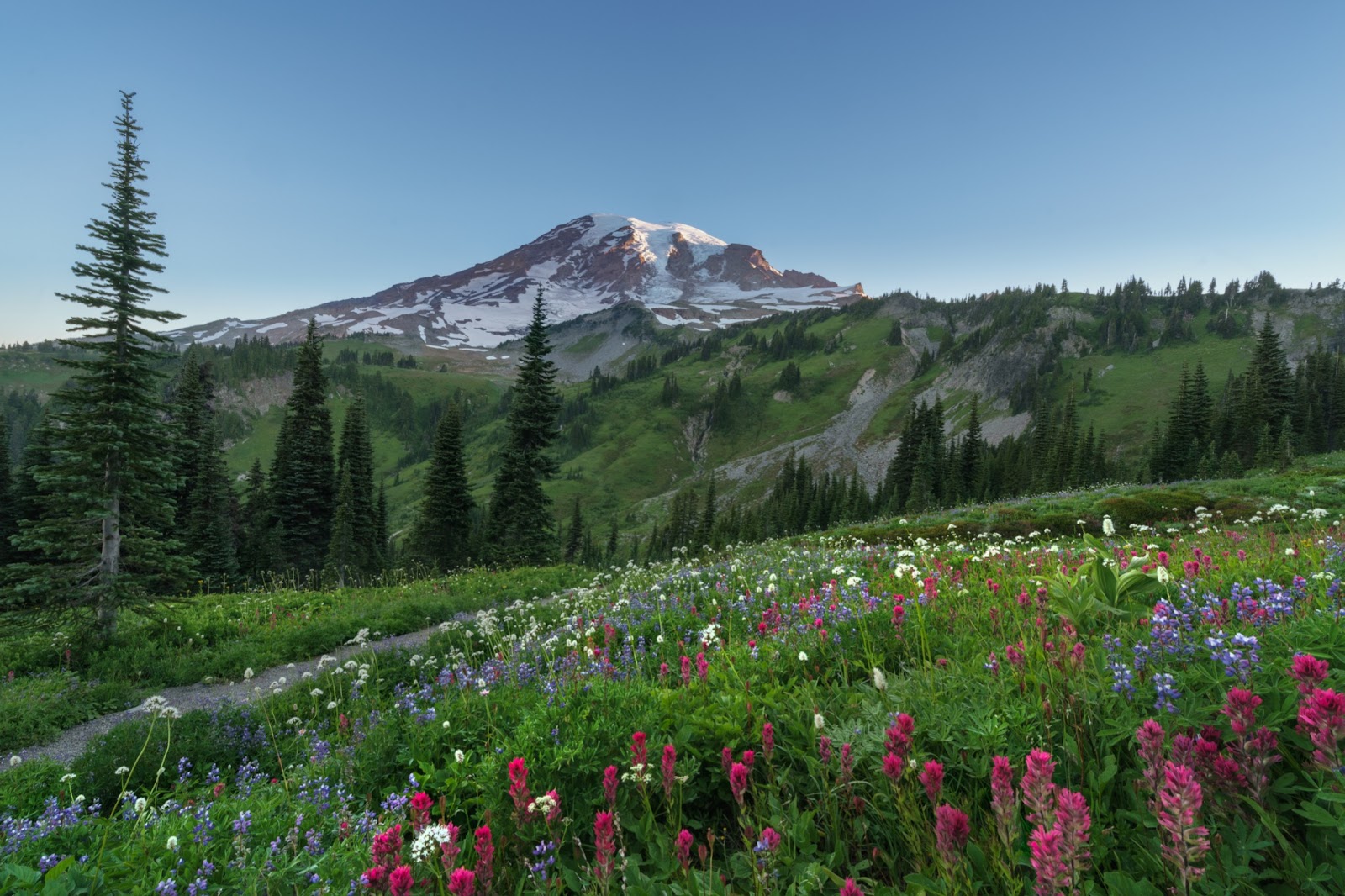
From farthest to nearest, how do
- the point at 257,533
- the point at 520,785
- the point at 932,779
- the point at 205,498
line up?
the point at 257,533
the point at 205,498
the point at 520,785
the point at 932,779

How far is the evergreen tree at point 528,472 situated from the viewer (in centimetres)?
3547

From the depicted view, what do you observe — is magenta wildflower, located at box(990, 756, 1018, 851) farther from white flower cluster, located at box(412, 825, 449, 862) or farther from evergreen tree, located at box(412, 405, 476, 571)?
evergreen tree, located at box(412, 405, 476, 571)

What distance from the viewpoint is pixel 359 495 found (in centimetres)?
5362

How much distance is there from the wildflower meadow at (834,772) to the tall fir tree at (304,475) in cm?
5252

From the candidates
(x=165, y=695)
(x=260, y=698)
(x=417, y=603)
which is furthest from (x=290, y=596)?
(x=260, y=698)

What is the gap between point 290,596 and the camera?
18812 millimetres

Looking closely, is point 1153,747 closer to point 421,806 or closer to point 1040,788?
point 1040,788

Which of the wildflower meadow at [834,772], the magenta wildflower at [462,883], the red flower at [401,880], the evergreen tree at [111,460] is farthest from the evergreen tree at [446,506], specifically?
the magenta wildflower at [462,883]

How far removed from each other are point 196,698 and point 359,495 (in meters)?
47.2

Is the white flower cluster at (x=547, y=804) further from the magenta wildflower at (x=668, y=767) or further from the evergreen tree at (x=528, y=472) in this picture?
the evergreen tree at (x=528, y=472)

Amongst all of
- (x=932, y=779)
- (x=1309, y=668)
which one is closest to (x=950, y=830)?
(x=932, y=779)

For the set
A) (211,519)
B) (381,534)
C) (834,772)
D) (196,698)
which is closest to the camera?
(834,772)

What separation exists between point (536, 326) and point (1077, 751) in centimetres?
3935

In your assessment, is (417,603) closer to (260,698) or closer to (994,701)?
(260,698)
